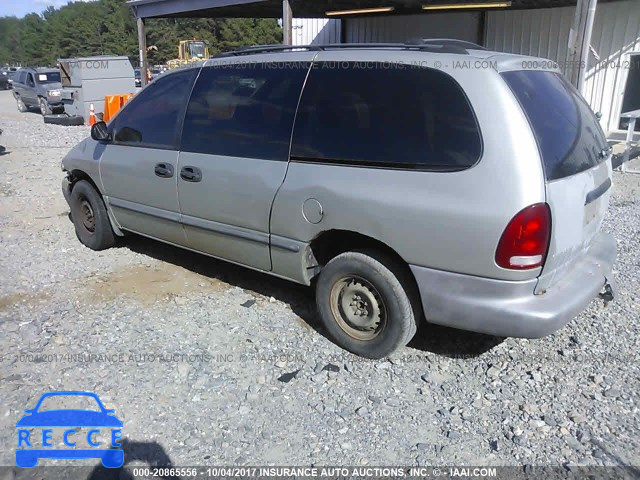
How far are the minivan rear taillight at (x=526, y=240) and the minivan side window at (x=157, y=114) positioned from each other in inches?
107

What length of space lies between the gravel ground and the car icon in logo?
55mm

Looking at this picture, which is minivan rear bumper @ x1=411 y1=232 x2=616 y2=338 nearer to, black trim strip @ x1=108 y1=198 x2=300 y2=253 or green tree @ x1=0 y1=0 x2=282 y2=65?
black trim strip @ x1=108 y1=198 x2=300 y2=253

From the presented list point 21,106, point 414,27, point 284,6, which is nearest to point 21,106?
point 21,106

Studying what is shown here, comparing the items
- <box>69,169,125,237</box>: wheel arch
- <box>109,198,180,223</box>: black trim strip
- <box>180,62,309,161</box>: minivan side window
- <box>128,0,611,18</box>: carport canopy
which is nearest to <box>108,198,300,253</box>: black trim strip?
<box>109,198,180,223</box>: black trim strip

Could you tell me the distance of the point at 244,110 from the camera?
3.91 meters

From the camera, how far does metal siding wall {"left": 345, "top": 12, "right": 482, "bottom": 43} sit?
1369 cm

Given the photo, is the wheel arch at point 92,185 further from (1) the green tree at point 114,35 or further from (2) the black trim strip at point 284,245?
(1) the green tree at point 114,35

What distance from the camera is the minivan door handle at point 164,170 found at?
4312 mm

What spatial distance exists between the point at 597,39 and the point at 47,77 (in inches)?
749

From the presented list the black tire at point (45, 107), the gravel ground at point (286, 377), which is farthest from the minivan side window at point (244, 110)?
the black tire at point (45, 107)

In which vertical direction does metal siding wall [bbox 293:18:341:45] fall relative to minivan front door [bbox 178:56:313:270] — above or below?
above

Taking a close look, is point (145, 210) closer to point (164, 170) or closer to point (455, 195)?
point (164, 170)

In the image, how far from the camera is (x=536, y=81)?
319 centimetres

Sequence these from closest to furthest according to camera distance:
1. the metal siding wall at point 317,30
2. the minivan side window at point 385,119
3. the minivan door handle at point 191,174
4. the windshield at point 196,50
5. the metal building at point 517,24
Result: the minivan side window at point 385,119, the minivan door handle at point 191,174, the metal building at point 517,24, the metal siding wall at point 317,30, the windshield at point 196,50
